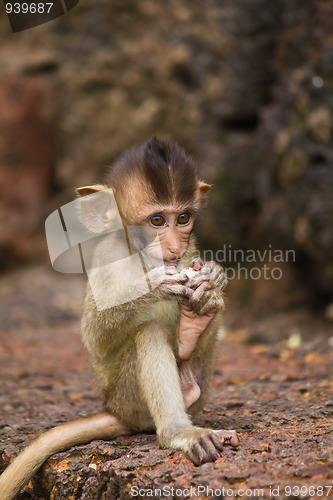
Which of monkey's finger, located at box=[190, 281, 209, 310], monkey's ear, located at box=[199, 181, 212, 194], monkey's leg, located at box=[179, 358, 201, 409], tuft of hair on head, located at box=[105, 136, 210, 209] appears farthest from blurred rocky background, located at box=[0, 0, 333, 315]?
monkey's finger, located at box=[190, 281, 209, 310]

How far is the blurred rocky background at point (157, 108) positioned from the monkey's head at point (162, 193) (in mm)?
4503

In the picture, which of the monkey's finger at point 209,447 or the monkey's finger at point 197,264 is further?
the monkey's finger at point 197,264

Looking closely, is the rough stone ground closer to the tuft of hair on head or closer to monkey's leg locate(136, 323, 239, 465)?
monkey's leg locate(136, 323, 239, 465)

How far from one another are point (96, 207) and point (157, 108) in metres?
6.19

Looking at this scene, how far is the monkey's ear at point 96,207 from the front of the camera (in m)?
4.23

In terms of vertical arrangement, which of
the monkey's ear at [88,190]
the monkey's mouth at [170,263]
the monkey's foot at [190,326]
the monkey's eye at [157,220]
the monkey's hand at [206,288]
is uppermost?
the monkey's ear at [88,190]

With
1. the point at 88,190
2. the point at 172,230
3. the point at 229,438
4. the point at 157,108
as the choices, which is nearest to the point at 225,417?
the point at 229,438

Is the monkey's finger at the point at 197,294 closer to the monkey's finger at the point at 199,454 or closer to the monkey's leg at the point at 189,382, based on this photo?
the monkey's leg at the point at 189,382

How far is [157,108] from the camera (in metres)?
10.1

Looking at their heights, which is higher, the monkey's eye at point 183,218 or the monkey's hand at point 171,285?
the monkey's eye at point 183,218

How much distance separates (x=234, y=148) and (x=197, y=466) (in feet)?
23.7

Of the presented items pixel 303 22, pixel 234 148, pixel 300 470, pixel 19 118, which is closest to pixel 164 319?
pixel 300 470

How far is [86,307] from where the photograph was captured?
4133mm

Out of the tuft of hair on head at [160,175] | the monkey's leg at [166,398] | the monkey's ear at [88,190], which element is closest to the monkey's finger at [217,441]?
the monkey's leg at [166,398]
